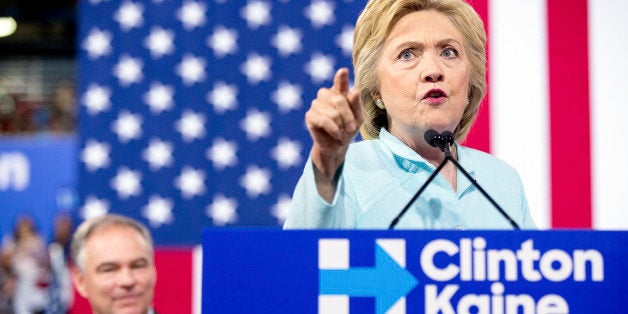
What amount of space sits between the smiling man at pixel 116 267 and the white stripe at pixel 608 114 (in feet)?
5.30

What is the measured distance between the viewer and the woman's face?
158cm

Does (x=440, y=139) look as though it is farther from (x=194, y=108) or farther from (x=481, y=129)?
(x=194, y=108)

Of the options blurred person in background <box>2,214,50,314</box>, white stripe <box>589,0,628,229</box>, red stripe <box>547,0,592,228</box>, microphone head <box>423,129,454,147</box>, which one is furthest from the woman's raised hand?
blurred person in background <box>2,214,50,314</box>

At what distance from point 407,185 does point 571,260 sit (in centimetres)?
40

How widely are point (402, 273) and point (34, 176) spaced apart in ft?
27.9

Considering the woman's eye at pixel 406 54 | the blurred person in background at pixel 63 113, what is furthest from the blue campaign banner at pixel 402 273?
the blurred person in background at pixel 63 113

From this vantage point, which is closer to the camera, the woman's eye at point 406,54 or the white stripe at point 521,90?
the woman's eye at point 406,54

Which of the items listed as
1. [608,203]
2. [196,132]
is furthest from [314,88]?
[608,203]

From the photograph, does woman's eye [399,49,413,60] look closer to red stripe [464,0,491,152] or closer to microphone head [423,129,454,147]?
microphone head [423,129,454,147]

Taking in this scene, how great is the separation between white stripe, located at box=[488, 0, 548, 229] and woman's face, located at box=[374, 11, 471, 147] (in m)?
1.53

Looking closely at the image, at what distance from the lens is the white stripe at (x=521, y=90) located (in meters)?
3.16

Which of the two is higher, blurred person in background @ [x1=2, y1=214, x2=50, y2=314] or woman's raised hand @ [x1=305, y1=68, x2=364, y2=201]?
blurred person in background @ [x1=2, y1=214, x2=50, y2=314]

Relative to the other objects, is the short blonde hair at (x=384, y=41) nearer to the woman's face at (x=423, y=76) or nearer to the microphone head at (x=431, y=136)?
the woman's face at (x=423, y=76)

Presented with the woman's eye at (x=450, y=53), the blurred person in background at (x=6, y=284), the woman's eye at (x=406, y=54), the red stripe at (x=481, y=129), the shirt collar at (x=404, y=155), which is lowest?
the shirt collar at (x=404, y=155)
